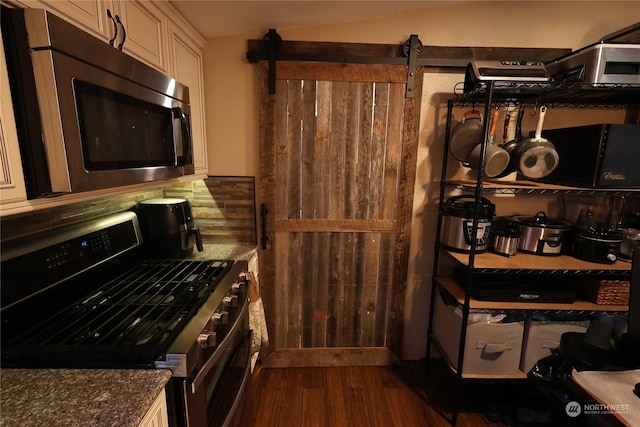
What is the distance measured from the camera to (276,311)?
7.06ft

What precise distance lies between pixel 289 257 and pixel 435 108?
1389 millimetres

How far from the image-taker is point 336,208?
2053mm

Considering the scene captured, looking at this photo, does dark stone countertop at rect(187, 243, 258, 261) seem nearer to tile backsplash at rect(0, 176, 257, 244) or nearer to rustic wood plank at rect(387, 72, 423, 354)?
tile backsplash at rect(0, 176, 257, 244)

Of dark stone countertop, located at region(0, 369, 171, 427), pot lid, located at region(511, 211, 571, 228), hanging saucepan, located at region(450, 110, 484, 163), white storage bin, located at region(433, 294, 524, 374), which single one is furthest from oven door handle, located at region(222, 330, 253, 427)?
pot lid, located at region(511, 211, 571, 228)

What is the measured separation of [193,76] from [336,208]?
1171 millimetres

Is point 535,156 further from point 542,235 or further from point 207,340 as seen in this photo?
point 207,340

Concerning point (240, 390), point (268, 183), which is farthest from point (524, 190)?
point (240, 390)

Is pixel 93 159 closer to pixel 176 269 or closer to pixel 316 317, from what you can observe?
pixel 176 269

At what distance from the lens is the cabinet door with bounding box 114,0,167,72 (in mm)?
1102

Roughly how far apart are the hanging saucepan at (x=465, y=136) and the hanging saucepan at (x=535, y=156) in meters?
0.23

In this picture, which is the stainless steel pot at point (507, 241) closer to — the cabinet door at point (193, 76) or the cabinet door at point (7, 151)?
the cabinet door at point (193, 76)

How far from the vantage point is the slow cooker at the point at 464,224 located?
1.69m

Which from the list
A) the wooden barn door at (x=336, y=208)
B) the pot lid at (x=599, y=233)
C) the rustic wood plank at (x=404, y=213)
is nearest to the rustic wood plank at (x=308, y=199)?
the wooden barn door at (x=336, y=208)

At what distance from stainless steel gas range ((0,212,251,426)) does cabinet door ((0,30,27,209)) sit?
0.32m
